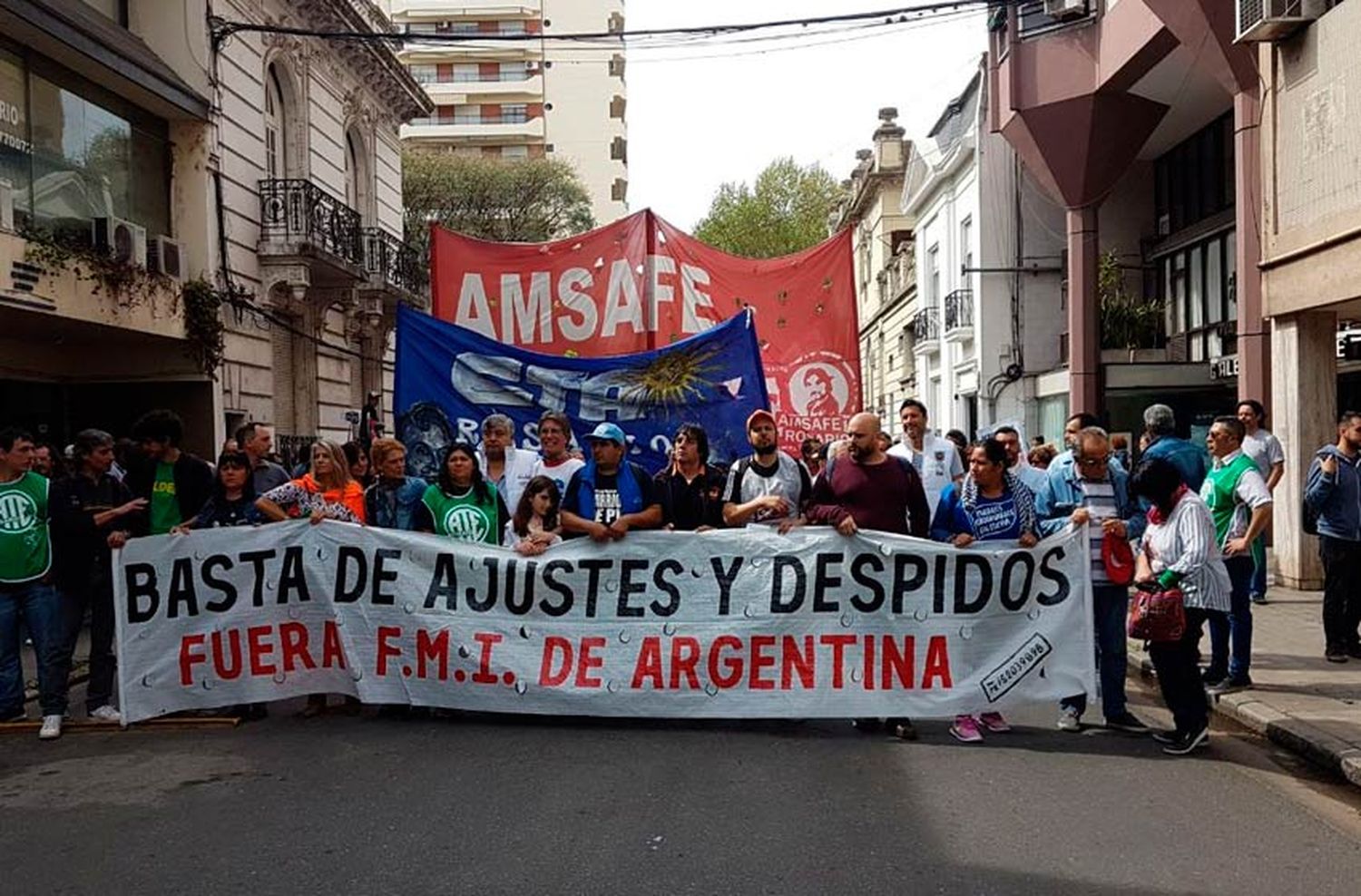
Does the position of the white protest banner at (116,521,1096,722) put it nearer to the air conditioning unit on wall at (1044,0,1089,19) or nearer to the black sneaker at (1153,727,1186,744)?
the black sneaker at (1153,727,1186,744)

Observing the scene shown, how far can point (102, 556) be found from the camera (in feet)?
26.7

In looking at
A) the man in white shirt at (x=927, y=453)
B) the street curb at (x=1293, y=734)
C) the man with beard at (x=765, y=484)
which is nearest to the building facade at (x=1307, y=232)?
the man in white shirt at (x=927, y=453)

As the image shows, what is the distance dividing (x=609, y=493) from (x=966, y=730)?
256cm

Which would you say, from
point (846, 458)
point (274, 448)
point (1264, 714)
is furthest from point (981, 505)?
point (274, 448)

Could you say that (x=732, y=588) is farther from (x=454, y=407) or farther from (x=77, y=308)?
(x=77, y=308)

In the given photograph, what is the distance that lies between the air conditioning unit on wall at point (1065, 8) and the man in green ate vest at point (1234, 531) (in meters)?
12.7

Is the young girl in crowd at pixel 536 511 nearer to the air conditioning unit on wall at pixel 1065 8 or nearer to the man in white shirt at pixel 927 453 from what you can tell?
the man in white shirt at pixel 927 453

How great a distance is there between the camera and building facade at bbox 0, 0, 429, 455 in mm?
14609

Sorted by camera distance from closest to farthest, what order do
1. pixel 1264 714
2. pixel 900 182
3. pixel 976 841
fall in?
pixel 976 841
pixel 1264 714
pixel 900 182

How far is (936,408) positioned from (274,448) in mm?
20635

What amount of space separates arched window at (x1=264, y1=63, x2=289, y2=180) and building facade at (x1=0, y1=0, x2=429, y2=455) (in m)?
0.05

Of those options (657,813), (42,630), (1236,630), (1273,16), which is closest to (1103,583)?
(1236,630)

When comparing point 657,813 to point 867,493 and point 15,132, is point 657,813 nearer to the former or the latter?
point 867,493

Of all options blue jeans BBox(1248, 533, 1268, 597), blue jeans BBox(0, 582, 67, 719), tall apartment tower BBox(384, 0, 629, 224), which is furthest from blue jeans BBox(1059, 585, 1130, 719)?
tall apartment tower BBox(384, 0, 629, 224)
